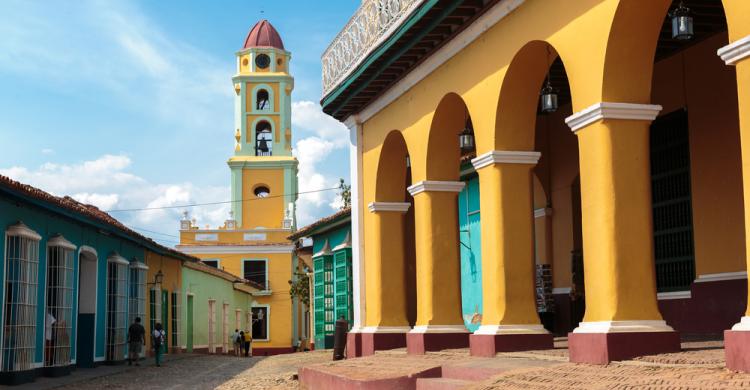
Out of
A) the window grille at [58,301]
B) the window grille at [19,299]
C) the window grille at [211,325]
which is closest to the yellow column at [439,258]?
the window grille at [19,299]

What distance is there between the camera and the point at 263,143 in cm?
5478

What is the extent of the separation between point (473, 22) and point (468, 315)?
731cm

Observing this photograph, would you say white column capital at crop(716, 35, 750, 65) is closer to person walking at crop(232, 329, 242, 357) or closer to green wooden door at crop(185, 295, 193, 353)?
green wooden door at crop(185, 295, 193, 353)

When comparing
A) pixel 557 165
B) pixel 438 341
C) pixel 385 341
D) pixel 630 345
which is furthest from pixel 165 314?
pixel 630 345

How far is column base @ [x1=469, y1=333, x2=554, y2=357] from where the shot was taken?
10398 millimetres

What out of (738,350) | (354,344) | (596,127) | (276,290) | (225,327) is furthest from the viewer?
(276,290)

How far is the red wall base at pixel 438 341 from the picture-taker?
1252 centimetres

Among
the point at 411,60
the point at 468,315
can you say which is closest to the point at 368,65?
the point at 411,60

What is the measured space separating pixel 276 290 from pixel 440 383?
43338 mm

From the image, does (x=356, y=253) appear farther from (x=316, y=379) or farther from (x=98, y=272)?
(x=98, y=272)

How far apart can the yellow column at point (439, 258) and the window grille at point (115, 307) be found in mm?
12263

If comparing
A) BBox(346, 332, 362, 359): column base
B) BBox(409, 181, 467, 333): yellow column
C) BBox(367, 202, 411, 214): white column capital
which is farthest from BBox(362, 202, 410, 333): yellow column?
BBox(409, 181, 467, 333): yellow column

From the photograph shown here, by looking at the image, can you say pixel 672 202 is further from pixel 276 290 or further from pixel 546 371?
pixel 276 290

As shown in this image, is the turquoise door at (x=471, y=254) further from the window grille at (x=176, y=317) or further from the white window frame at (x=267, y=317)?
the white window frame at (x=267, y=317)
